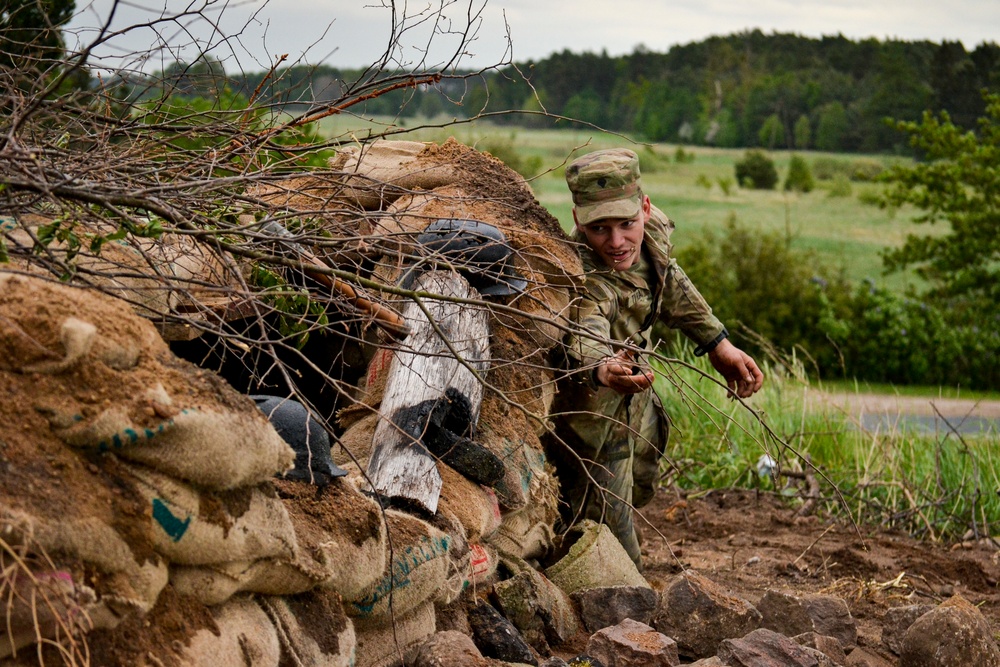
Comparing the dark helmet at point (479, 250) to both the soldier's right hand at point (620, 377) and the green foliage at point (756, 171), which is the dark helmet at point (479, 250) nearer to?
the soldier's right hand at point (620, 377)

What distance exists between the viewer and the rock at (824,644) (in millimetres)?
3895

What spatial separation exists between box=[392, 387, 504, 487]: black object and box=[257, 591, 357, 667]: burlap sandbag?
935 millimetres

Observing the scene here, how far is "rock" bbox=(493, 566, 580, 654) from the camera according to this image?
3766mm

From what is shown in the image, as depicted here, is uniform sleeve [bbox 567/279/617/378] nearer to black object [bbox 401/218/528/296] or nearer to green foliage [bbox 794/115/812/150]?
black object [bbox 401/218/528/296]

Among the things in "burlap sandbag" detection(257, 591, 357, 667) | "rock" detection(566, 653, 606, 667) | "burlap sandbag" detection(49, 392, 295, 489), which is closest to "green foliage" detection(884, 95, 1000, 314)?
"rock" detection(566, 653, 606, 667)

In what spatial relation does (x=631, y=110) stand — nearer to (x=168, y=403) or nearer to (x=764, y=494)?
(x=764, y=494)

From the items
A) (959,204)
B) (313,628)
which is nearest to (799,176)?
(959,204)

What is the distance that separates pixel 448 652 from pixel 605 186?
234 cm

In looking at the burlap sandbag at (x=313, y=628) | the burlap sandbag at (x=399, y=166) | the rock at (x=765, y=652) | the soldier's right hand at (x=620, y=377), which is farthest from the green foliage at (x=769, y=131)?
the burlap sandbag at (x=313, y=628)

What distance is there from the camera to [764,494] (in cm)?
707

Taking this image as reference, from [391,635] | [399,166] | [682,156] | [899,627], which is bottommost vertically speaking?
[899,627]

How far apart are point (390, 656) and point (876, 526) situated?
4233 mm

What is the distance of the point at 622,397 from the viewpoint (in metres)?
4.91

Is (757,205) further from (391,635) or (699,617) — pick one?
(391,635)
